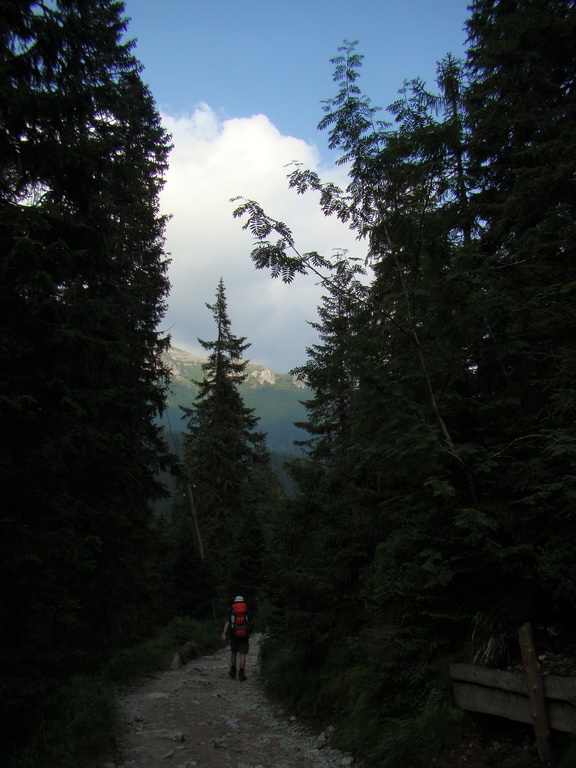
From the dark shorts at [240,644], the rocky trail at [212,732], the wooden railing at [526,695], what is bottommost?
the rocky trail at [212,732]

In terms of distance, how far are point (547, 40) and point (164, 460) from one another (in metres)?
15.4

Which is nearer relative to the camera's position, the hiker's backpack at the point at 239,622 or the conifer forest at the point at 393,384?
the conifer forest at the point at 393,384

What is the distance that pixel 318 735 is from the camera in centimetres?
716

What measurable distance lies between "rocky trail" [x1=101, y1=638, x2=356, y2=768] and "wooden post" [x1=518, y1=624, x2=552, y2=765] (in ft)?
8.84

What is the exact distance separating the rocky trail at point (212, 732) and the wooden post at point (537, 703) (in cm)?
269

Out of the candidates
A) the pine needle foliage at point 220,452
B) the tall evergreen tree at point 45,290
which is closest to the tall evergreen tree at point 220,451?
the pine needle foliage at point 220,452

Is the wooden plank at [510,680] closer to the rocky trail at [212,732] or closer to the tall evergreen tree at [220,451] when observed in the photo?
the rocky trail at [212,732]

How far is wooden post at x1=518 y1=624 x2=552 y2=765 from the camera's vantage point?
4.11 metres

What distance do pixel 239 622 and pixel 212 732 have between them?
4.68 m

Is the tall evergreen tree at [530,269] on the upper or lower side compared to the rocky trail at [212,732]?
upper

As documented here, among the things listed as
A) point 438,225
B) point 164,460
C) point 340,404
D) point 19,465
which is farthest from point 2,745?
point 340,404

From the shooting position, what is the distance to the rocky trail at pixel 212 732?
20.1 feet

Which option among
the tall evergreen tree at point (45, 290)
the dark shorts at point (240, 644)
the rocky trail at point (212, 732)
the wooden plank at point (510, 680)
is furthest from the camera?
the dark shorts at point (240, 644)

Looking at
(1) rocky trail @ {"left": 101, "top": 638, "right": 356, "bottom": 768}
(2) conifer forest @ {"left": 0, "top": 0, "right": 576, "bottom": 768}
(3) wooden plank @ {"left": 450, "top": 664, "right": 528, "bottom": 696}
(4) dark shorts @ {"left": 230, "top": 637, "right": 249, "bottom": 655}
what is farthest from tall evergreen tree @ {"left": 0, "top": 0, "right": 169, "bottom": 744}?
(4) dark shorts @ {"left": 230, "top": 637, "right": 249, "bottom": 655}
